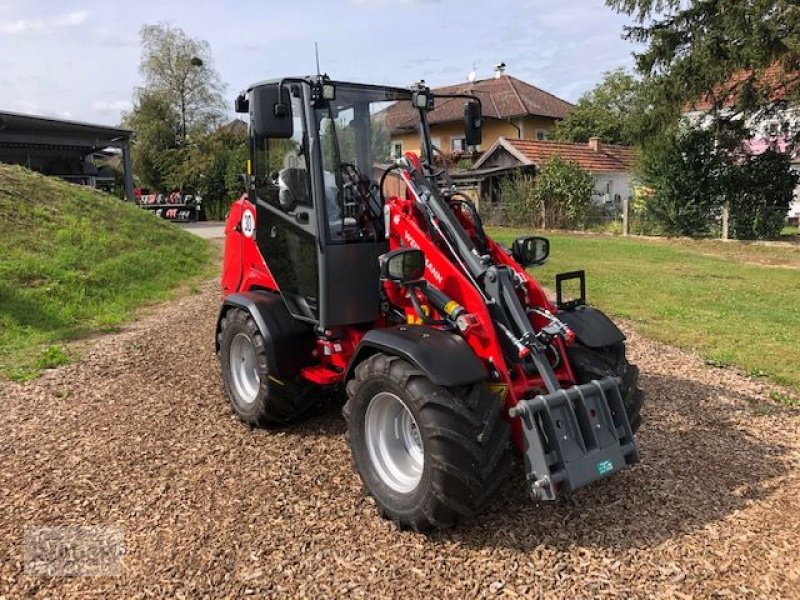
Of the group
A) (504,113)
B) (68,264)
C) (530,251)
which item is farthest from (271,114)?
(504,113)

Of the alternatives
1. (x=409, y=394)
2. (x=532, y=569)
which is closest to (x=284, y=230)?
(x=409, y=394)

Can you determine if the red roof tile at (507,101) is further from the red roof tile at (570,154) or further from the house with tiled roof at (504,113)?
the red roof tile at (570,154)

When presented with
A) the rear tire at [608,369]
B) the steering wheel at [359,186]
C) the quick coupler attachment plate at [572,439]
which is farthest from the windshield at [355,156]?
the quick coupler attachment plate at [572,439]

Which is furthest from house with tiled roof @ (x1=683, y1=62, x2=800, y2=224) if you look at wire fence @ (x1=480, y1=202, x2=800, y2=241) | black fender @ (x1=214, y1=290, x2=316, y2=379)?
black fender @ (x1=214, y1=290, x2=316, y2=379)

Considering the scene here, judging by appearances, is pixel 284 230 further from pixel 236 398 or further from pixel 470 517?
pixel 470 517

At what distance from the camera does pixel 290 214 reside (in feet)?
16.3

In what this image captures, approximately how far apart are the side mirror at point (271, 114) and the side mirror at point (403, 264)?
1005mm

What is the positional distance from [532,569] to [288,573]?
1.22 metres

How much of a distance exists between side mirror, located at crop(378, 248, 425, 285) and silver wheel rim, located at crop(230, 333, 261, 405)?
6.03 feet

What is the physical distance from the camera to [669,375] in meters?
6.95

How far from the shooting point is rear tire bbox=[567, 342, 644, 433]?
4113 millimetres

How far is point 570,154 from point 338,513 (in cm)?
2885

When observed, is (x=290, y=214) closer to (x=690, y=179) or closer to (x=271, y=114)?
(x=271, y=114)

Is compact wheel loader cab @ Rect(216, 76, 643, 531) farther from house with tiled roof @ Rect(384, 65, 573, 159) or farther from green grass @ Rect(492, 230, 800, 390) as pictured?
house with tiled roof @ Rect(384, 65, 573, 159)
